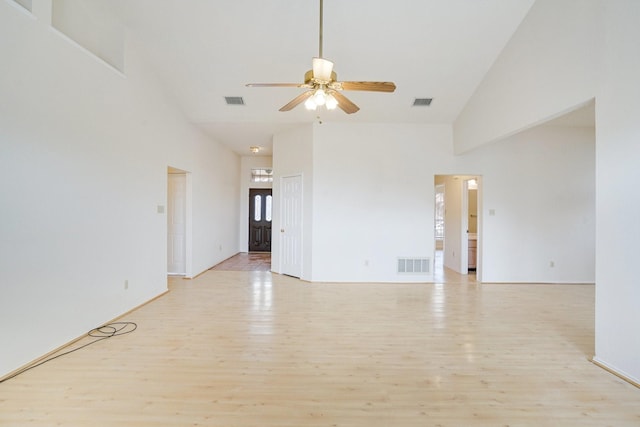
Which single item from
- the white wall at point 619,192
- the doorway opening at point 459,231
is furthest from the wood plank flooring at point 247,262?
the white wall at point 619,192

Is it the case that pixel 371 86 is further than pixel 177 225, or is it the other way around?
pixel 177 225

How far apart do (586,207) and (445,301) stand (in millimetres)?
3828

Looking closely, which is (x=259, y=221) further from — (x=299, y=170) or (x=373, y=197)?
(x=373, y=197)

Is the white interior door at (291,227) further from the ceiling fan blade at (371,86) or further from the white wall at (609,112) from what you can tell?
the white wall at (609,112)

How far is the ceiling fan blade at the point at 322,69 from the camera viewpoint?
244cm

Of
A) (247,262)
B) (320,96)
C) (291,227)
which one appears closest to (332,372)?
(320,96)

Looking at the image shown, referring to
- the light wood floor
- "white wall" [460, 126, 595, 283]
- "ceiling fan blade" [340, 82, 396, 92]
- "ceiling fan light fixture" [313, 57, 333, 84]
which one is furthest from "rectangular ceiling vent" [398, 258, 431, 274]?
"ceiling fan light fixture" [313, 57, 333, 84]

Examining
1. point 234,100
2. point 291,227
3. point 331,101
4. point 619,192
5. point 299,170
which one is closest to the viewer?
point 619,192

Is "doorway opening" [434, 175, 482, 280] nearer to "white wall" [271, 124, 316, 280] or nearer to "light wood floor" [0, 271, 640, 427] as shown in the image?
"light wood floor" [0, 271, 640, 427]

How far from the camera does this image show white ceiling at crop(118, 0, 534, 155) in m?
3.51

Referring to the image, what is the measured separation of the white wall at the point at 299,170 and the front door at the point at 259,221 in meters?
3.02

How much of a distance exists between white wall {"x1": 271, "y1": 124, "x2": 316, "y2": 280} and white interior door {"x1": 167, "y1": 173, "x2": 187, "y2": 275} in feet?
6.23

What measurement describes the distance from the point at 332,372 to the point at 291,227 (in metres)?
3.83

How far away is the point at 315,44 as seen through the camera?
3936 millimetres
